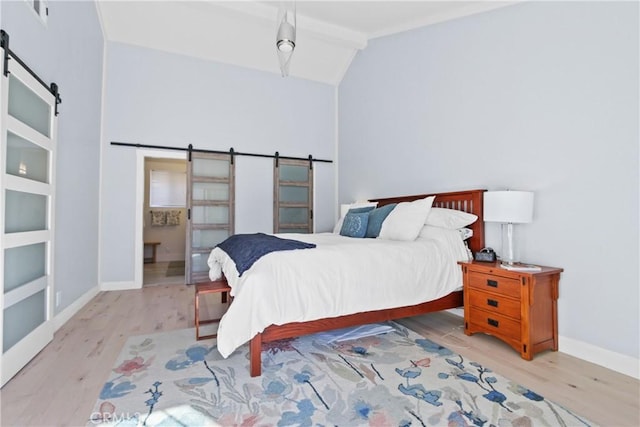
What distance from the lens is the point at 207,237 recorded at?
4.70m

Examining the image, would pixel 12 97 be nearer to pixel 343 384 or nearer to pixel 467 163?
pixel 343 384

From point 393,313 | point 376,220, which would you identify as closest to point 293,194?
point 376,220

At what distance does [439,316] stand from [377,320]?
1.06 meters

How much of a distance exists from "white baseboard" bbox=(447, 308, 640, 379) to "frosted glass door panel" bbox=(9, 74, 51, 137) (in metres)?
4.06

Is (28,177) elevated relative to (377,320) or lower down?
elevated

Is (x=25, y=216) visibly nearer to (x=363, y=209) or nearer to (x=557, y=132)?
(x=363, y=209)

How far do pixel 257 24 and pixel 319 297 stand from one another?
12.1 feet

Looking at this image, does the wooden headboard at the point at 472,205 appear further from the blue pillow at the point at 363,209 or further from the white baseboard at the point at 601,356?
the white baseboard at the point at 601,356

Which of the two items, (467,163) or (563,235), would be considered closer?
(563,235)

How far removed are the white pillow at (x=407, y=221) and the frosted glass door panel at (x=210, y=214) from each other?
271 cm

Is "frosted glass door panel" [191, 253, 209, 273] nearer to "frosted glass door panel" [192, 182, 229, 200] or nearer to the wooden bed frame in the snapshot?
"frosted glass door panel" [192, 182, 229, 200]

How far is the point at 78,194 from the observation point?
3.27 m

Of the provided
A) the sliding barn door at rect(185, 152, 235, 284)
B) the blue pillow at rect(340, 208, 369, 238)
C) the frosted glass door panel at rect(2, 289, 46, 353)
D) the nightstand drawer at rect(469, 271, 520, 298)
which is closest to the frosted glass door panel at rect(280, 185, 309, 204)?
the sliding barn door at rect(185, 152, 235, 284)

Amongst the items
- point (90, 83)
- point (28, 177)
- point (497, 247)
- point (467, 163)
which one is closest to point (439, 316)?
point (497, 247)
